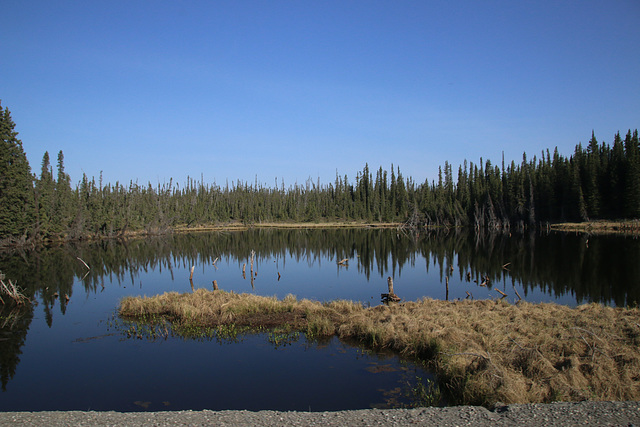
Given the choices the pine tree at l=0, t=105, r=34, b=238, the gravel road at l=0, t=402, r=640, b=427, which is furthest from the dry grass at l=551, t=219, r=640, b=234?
the pine tree at l=0, t=105, r=34, b=238

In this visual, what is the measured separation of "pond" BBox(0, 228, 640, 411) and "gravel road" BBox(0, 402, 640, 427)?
177 centimetres

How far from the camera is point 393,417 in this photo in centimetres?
802

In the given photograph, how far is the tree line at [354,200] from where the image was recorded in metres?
57.8

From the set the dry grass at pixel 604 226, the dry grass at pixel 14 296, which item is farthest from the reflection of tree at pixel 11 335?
the dry grass at pixel 604 226

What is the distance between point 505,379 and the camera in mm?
9219

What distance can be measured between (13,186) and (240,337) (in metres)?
51.3

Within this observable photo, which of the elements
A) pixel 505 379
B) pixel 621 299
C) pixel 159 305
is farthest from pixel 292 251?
pixel 505 379

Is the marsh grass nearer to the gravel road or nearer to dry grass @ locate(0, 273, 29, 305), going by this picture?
the gravel road

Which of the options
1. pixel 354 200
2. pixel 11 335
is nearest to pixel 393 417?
pixel 11 335

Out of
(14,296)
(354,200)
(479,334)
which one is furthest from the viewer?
(354,200)

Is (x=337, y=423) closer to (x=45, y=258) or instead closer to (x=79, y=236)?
(x=45, y=258)

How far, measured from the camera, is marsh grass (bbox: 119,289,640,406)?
9.36m

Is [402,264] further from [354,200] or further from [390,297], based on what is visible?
[354,200]

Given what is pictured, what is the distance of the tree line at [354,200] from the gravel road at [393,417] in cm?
5379
